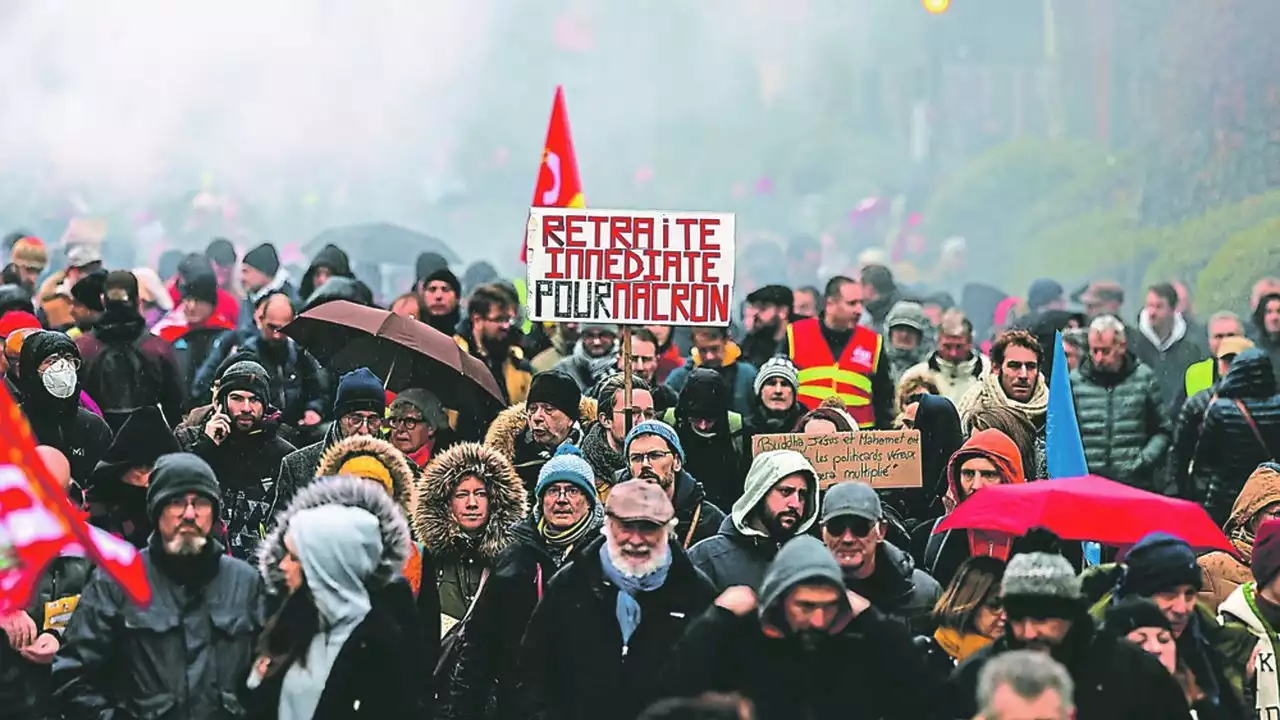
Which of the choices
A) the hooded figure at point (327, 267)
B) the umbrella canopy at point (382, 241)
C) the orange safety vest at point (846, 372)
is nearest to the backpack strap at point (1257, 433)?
the orange safety vest at point (846, 372)

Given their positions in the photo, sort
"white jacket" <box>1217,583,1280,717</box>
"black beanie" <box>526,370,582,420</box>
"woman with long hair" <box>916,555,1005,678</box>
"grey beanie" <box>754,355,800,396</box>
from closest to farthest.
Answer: "woman with long hair" <box>916,555,1005,678</box> < "white jacket" <box>1217,583,1280,717</box> < "black beanie" <box>526,370,582,420</box> < "grey beanie" <box>754,355,800,396</box>

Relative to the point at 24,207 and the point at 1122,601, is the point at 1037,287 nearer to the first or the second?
the point at 1122,601

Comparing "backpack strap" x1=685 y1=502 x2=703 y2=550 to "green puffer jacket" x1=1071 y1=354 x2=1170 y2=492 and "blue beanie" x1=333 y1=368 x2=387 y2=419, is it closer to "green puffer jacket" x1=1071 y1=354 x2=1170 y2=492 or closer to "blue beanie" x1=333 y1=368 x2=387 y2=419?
"blue beanie" x1=333 y1=368 x2=387 y2=419

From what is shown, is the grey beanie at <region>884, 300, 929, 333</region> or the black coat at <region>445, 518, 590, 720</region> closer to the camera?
the black coat at <region>445, 518, 590, 720</region>

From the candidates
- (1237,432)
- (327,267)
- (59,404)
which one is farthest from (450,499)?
(327,267)

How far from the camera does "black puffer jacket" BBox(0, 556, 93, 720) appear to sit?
8094 millimetres

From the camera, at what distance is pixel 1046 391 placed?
1202 cm

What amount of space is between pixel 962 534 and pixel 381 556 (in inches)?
111

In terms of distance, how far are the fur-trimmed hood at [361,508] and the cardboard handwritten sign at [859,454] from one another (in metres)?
2.92

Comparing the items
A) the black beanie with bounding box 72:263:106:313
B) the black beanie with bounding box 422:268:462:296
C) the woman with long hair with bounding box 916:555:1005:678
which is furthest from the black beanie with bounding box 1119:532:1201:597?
the black beanie with bounding box 72:263:106:313

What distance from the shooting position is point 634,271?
11.1m

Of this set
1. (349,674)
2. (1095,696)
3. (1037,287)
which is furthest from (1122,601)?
(1037,287)

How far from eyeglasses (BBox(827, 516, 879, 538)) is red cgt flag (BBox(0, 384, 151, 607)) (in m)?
2.64

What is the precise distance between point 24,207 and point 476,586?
29622 mm
